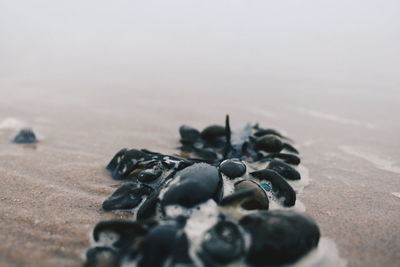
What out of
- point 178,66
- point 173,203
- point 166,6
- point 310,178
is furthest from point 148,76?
point 166,6

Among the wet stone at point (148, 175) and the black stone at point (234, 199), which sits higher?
the black stone at point (234, 199)

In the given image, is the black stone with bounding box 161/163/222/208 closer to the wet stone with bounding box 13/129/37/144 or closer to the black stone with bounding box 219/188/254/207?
the black stone with bounding box 219/188/254/207

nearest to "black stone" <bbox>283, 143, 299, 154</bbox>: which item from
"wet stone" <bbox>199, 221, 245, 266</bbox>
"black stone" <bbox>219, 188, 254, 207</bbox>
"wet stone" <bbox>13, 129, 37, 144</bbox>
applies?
"black stone" <bbox>219, 188, 254, 207</bbox>

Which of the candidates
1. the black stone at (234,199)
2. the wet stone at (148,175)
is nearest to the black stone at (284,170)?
the wet stone at (148,175)

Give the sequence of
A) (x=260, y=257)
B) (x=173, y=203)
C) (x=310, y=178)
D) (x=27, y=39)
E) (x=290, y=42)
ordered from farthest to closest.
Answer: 1. (x=290, y=42)
2. (x=27, y=39)
3. (x=310, y=178)
4. (x=173, y=203)
5. (x=260, y=257)

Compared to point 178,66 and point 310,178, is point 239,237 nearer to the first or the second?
point 310,178

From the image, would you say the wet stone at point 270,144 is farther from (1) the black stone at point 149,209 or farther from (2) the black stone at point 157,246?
(2) the black stone at point 157,246

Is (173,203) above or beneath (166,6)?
beneath
